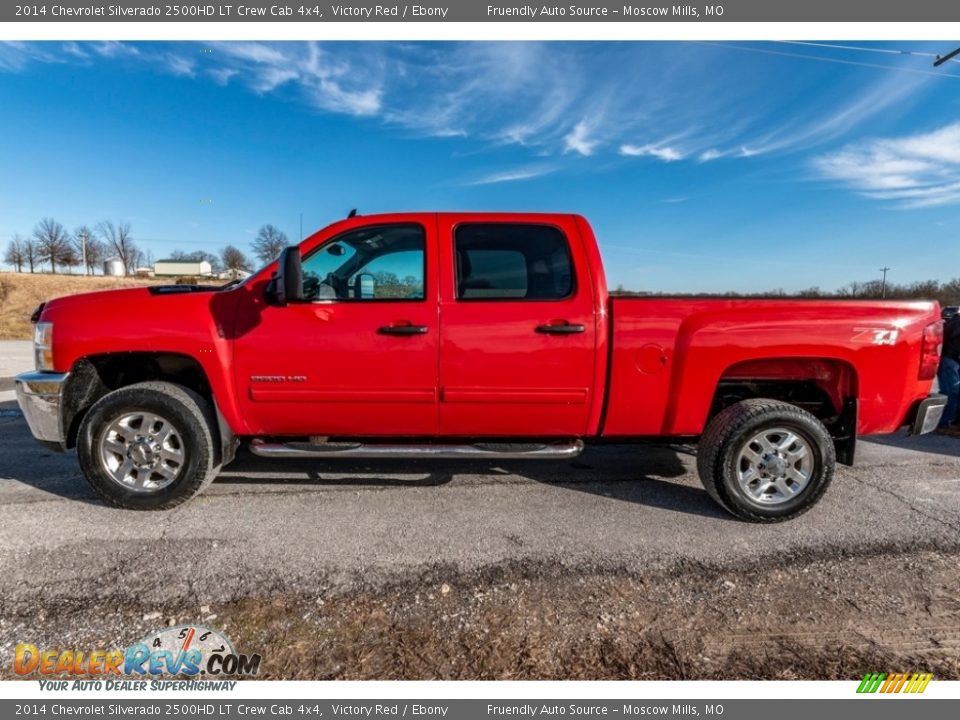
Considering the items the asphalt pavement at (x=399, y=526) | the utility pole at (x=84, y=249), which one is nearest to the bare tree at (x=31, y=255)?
the utility pole at (x=84, y=249)

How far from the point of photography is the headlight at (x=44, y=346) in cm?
325

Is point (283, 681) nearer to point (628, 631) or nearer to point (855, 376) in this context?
point (628, 631)

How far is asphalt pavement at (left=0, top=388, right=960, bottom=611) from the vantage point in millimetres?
2545

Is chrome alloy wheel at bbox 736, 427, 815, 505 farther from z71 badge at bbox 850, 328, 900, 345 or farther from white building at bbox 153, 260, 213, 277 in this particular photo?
white building at bbox 153, 260, 213, 277

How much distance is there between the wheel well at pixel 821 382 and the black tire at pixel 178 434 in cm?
358

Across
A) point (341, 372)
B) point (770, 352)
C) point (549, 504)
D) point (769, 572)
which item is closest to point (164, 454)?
point (341, 372)

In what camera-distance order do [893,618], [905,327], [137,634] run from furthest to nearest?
[905,327] → [893,618] → [137,634]

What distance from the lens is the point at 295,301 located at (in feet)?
10.5

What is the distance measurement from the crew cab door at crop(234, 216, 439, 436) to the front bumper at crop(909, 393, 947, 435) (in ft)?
10.7

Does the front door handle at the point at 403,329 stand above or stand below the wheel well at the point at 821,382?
above

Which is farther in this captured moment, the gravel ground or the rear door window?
the rear door window

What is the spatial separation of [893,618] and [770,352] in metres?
1.56

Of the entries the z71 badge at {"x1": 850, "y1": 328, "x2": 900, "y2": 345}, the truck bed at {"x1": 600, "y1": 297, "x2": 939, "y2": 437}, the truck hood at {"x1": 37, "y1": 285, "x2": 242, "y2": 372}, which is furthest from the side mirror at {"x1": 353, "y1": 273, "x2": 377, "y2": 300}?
the z71 badge at {"x1": 850, "y1": 328, "x2": 900, "y2": 345}

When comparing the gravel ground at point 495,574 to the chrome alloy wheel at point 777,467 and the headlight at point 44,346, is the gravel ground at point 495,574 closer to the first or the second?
the chrome alloy wheel at point 777,467
